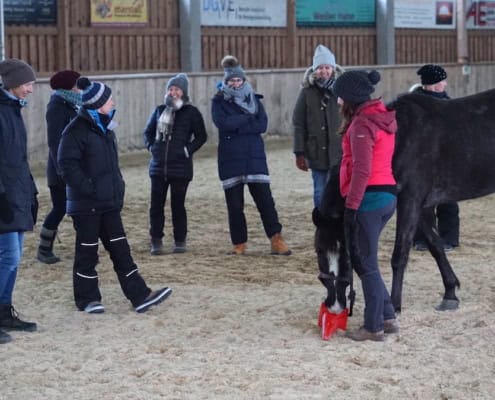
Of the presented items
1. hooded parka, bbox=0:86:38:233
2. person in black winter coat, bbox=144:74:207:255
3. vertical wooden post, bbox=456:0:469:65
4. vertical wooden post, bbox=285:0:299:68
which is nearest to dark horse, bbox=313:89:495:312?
hooded parka, bbox=0:86:38:233

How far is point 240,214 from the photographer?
30.6 ft

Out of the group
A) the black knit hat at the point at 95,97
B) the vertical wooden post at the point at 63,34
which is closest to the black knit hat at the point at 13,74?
the black knit hat at the point at 95,97

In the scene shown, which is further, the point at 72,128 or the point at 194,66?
the point at 194,66

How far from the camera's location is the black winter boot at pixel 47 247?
9055 millimetres

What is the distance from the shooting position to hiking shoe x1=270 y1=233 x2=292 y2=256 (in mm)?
9258

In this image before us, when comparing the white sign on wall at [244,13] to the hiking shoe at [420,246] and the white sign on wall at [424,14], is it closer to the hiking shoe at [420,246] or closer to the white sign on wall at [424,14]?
the white sign on wall at [424,14]

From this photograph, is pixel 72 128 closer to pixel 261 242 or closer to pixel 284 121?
pixel 261 242

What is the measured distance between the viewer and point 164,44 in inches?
733

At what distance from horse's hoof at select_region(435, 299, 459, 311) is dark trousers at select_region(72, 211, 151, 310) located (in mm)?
1938

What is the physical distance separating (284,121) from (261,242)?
1049cm

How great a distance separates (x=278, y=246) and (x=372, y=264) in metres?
2.97

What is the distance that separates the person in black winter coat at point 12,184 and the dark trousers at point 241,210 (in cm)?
279

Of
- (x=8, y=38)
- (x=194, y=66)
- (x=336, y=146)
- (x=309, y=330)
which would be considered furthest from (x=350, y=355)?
(x=194, y=66)

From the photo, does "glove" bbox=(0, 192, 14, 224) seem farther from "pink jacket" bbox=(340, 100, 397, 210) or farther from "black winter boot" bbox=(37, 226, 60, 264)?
"black winter boot" bbox=(37, 226, 60, 264)
